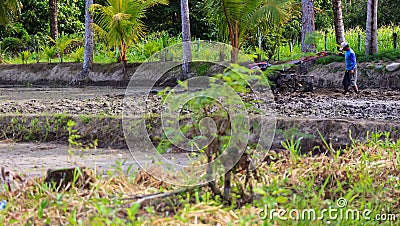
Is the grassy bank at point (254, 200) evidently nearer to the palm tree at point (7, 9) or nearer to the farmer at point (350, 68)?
the farmer at point (350, 68)

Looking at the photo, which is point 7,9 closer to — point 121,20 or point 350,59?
point 121,20

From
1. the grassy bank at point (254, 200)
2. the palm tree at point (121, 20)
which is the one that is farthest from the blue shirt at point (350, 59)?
the grassy bank at point (254, 200)

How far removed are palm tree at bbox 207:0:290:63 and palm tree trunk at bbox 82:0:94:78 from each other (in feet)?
12.7

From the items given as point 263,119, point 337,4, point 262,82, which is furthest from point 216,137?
point 337,4

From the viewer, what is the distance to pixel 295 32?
2145 cm

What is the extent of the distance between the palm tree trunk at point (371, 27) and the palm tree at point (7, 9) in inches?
423

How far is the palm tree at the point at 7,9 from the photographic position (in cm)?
1866

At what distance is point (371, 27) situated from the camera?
13133 millimetres

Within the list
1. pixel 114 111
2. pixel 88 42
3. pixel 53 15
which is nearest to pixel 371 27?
pixel 88 42

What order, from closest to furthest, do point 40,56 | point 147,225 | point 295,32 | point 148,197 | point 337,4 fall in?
point 147,225
point 148,197
point 337,4
point 40,56
point 295,32

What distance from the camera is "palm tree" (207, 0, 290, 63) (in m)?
12.3

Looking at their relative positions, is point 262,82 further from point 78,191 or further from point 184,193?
point 78,191

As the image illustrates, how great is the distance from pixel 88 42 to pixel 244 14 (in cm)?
521

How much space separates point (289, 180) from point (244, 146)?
0.45 m
